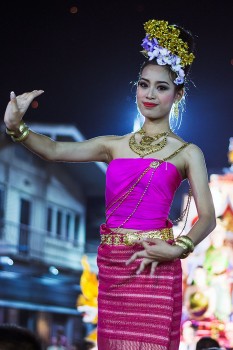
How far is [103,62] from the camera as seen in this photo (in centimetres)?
642

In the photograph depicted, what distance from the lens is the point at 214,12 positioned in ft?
20.3

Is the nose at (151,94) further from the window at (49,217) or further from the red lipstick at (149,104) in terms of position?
the window at (49,217)

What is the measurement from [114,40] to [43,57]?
0.60 m

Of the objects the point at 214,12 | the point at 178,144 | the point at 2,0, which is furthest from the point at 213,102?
the point at 178,144

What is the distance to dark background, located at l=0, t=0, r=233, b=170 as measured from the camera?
618 centimetres

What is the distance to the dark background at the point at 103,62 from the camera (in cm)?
618

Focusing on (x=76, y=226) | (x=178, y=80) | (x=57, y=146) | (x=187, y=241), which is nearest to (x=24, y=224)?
(x=76, y=226)

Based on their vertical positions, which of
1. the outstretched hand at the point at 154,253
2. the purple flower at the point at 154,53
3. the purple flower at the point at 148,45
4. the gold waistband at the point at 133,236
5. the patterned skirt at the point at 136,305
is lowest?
the patterned skirt at the point at 136,305

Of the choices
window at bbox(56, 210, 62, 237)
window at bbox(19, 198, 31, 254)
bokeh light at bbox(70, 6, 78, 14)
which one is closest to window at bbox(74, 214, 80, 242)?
window at bbox(56, 210, 62, 237)

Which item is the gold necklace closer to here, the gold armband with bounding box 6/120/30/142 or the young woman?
the young woman

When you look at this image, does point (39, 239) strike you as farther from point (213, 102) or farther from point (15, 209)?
point (213, 102)

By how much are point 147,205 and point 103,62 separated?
429 cm

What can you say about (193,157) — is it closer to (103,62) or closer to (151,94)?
(151,94)

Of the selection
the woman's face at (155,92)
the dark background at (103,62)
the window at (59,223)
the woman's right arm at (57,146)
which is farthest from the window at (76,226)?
the woman's face at (155,92)
